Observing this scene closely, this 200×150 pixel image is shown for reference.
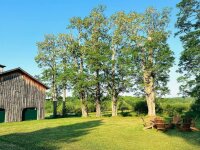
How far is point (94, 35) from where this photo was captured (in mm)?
55812

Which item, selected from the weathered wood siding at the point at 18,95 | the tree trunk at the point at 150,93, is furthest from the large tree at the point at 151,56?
the weathered wood siding at the point at 18,95

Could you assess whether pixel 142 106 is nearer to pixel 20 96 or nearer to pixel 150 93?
pixel 150 93

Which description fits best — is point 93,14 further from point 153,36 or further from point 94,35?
point 153,36

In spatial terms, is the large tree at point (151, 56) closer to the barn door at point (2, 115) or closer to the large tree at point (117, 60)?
the large tree at point (117, 60)

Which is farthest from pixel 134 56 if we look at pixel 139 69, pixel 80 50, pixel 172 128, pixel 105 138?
pixel 105 138

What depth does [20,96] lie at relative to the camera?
1780 inches

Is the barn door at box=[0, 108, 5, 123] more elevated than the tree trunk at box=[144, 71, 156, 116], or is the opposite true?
the tree trunk at box=[144, 71, 156, 116]

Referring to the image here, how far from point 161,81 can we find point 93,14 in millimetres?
17321

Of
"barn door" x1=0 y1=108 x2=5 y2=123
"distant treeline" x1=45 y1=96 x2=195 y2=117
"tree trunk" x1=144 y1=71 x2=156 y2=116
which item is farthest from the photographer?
"distant treeline" x1=45 y1=96 x2=195 y2=117

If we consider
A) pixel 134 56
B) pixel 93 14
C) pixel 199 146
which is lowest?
pixel 199 146

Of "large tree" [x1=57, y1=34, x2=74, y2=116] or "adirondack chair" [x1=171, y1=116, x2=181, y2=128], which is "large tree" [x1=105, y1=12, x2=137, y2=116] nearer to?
"large tree" [x1=57, y1=34, x2=74, y2=116]

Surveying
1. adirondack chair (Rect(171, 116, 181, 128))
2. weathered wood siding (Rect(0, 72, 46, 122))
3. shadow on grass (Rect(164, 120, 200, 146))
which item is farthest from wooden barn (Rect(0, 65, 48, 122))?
shadow on grass (Rect(164, 120, 200, 146))

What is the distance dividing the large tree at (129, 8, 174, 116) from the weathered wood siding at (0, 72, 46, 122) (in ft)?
54.5

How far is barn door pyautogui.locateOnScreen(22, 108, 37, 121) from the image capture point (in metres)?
46.2
